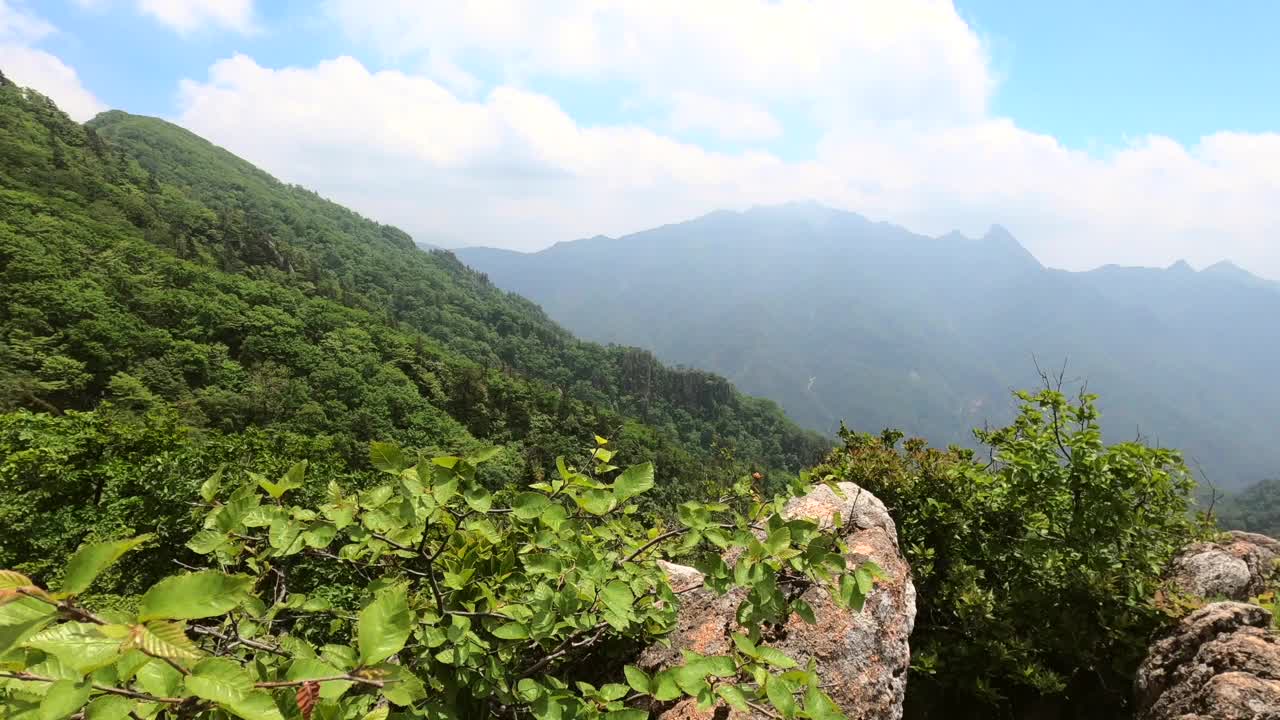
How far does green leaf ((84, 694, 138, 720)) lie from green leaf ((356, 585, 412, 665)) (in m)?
0.47

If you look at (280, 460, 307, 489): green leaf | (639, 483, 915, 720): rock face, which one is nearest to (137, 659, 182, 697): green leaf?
(280, 460, 307, 489): green leaf

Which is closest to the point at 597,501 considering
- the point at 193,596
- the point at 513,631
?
the point at 513,631

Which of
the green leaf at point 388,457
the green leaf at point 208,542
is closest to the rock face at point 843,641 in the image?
the green leaf at point 388,457

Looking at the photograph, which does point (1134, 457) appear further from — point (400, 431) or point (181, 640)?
point (400, 431)

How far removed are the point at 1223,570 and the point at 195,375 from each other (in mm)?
67008

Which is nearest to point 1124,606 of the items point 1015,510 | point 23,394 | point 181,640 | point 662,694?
point 1015,510

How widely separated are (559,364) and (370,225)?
93.5 m

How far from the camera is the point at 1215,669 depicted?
3.82 metres

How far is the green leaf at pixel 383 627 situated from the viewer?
1510 millimetres

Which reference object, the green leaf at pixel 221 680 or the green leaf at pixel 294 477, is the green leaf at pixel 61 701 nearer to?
the green leaf at pixel 221 680

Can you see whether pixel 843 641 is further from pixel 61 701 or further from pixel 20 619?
pixel 20 619

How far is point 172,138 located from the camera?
529ft

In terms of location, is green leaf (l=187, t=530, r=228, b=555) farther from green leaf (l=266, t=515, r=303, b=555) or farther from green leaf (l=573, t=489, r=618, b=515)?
green leaf (l=573, t=489, r=618, b=515)

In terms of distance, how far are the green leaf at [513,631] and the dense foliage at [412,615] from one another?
0.01 meters
